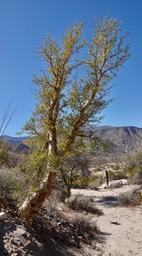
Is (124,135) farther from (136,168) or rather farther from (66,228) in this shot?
(66,228)

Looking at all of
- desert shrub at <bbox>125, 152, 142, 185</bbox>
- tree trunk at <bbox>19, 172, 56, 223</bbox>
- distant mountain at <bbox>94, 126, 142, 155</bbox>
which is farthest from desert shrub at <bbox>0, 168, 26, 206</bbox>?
distant mountain at <bbox>94, 126, 142, 155</bbox>

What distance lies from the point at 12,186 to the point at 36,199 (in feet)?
4.83

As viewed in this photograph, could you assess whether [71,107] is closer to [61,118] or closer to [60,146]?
[61,118]

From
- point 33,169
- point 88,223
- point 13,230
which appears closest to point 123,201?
point 88,223

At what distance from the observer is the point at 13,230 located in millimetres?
6367

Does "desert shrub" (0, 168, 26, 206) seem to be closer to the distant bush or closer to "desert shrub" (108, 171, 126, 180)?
the distant bush

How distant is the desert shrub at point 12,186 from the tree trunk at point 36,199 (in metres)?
0.35

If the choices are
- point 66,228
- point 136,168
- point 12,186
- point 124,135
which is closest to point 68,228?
point 66,228

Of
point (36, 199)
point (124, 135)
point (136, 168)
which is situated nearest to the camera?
point (36, 199)

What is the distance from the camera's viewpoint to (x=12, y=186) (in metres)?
8.75

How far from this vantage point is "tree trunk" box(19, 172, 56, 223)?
752cm

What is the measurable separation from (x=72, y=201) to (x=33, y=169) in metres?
8.53

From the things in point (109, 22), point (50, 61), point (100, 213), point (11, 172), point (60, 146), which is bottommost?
point (100, 213)

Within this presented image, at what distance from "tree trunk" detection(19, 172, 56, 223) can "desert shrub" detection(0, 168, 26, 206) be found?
35 centimetres
